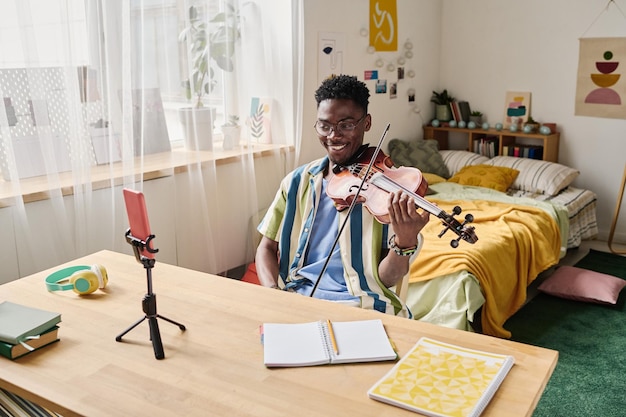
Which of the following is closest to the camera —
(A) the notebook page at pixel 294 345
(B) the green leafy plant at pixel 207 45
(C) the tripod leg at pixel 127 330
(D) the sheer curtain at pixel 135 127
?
(A) the notebook page at pixel 294 345

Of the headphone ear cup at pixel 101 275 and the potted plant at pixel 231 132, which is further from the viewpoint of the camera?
the potted plant at pixel 231 132

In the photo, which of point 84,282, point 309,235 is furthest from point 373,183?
point 84,282

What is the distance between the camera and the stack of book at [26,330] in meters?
1.39

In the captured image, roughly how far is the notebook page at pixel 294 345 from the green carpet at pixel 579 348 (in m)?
1.36

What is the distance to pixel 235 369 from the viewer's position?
4.32 feet

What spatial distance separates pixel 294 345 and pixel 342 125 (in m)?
0.75

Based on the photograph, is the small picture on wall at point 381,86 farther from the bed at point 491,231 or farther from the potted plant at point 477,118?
the potted plant at point 477,118

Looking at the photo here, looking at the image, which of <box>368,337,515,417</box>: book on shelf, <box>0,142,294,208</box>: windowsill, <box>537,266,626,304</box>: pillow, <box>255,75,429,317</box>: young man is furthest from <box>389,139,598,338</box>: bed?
<box>368,337,515,417</box>: book on shelf

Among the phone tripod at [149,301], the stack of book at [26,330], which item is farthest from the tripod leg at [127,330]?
the stack of book at [26,330]

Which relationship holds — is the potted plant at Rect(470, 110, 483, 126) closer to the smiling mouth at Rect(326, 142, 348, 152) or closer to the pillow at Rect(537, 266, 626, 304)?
the pillow at Rect(537, 266, 626, 304)

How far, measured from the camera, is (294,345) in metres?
1.40

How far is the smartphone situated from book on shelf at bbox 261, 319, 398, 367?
1.07 ft

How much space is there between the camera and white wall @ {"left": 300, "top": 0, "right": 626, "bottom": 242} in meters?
4.14

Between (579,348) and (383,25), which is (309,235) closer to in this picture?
(579,348)
